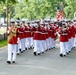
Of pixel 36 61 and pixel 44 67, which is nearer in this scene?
pixel 44 67

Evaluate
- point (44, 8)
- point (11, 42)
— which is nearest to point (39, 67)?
point (11, 42)

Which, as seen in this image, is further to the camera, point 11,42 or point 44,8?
point 44,8

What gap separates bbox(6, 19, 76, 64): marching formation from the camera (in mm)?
14625

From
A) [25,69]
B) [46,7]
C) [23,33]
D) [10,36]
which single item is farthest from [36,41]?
[46,7]

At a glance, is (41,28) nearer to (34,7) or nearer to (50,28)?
(50,28)

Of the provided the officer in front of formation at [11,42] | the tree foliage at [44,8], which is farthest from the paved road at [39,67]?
the tree foliage at [44,8]

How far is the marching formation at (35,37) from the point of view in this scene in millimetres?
14625

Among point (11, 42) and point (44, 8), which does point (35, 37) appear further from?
point (44, 8)

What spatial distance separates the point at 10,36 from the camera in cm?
Result: 1471

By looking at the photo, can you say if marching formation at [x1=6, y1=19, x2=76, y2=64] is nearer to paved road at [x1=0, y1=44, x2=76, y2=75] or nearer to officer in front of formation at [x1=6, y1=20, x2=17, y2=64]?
officer in front of formation at [x1=6, y1=20, x2=17, y2=64]

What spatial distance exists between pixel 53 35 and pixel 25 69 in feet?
30.0

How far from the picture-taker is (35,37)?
1777cm

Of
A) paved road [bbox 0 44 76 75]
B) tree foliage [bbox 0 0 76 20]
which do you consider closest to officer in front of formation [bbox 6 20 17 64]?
paved road [bbox 0 44 76 75]

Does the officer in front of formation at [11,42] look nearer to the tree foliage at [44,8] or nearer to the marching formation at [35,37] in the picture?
the marching formation at [35,37]
